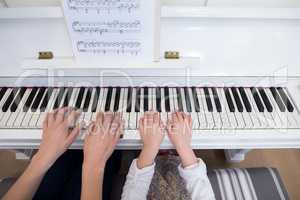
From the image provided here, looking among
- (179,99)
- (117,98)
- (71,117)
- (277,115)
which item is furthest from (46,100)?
(277,115)

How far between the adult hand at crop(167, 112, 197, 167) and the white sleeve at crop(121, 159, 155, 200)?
0.10 metres

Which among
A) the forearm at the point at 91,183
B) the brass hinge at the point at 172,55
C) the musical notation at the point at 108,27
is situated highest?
the musical notation at the point at 108,27

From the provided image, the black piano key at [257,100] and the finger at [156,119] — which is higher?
the black piano key at [257,100]

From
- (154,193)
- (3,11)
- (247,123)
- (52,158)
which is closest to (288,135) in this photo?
(247,123)

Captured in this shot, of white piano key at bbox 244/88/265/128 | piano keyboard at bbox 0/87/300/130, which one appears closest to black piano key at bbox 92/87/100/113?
piano keyboard at bbox 0/87/300/130

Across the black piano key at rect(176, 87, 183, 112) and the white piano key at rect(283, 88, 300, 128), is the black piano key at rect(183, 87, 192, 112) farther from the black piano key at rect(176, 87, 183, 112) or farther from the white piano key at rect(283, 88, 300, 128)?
the white piano key at rect(283, 88, 300, 128)

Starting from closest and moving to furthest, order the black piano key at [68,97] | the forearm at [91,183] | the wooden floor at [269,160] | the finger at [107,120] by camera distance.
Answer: the forearm at [91,183] → the finger at [107,120] → the black piano key at [68,97] → the wooden floor at [269,160]

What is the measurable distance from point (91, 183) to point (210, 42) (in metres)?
0.63

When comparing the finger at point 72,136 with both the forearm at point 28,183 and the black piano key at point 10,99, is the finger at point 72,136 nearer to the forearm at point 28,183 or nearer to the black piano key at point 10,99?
the forearm at point 28,183

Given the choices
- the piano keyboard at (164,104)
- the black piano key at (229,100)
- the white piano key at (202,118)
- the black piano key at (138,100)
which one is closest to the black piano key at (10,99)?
the piano keyboard at (164,104)

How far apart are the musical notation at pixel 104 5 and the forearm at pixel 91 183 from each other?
46 cm

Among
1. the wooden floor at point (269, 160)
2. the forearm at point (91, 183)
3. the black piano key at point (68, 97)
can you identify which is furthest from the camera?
the wooden floor at point (269, 160)

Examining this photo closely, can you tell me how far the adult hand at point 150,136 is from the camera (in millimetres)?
814

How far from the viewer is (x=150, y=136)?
0.83 m
